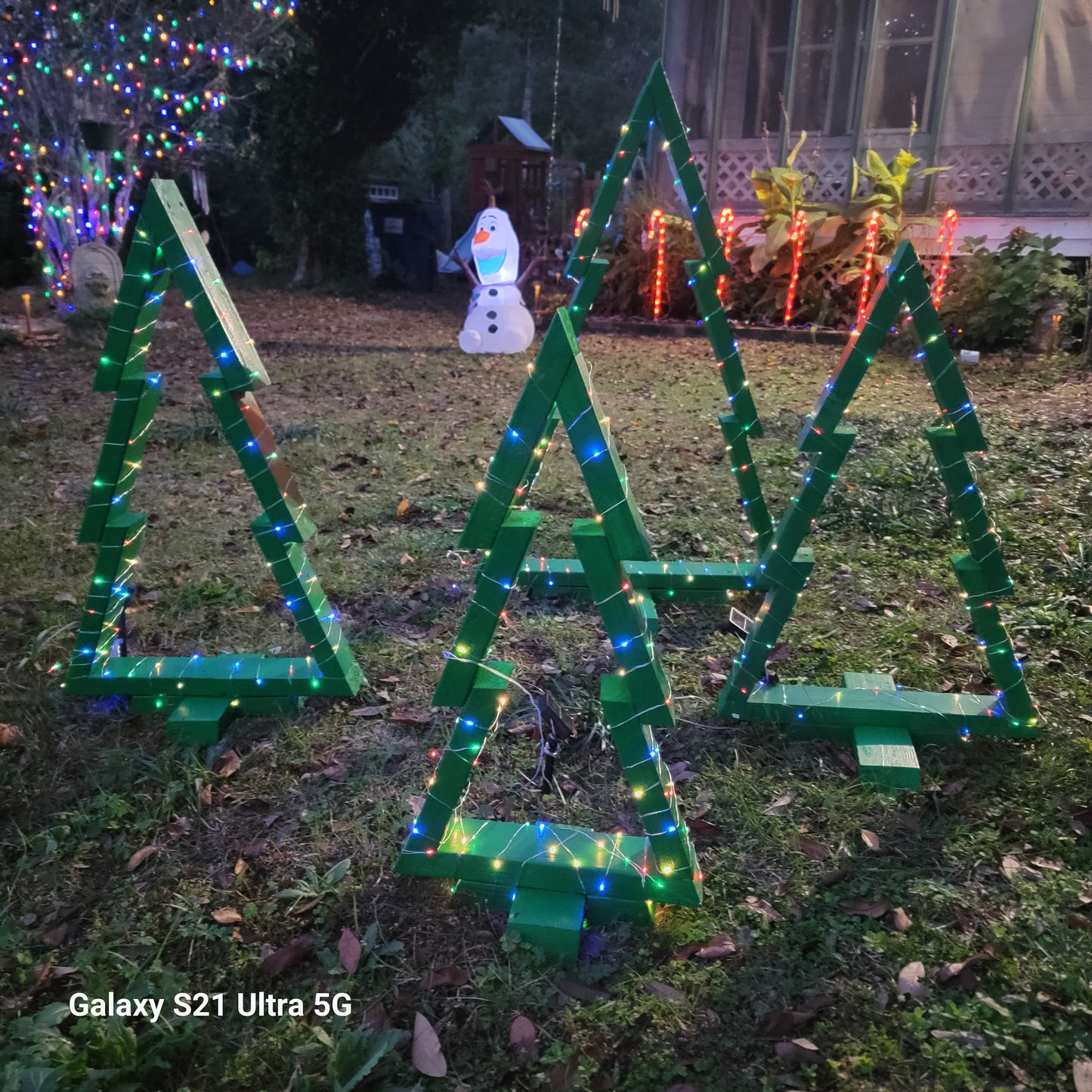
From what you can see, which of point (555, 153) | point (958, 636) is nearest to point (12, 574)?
point (958, 636)

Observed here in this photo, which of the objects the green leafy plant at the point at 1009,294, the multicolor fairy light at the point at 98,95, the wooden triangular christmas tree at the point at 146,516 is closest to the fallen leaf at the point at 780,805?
the wooden triangular christmas tree at the point at 146,516

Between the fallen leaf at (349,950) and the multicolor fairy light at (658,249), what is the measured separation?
9.84 meters

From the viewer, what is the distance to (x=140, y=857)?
2.40 m

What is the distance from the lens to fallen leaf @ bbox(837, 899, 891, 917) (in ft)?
7.07

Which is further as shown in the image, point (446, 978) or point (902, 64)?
point (902, 64)

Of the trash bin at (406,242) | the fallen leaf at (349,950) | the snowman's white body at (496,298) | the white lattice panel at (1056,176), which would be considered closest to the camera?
the fallen leaf at (349,950)

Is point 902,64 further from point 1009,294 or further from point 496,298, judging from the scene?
point 496,298

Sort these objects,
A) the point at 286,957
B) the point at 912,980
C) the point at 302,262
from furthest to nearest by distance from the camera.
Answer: the point at 302,262 → the point at 286,957 → the point at 912,980

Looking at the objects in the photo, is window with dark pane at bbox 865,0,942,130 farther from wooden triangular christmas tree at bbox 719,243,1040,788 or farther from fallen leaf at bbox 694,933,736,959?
fallen leaf at bbox 694,933,736,959

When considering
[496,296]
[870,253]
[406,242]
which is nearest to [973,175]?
[870,253]

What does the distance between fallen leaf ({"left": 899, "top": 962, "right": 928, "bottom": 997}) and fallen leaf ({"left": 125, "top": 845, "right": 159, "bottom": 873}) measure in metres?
2.02

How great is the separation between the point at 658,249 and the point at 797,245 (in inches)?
69.8

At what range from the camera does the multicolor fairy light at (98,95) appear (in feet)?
32.3

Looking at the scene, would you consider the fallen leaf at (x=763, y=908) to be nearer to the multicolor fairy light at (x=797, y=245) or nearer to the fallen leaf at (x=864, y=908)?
the fallen leaf at (x=864, y=908)
